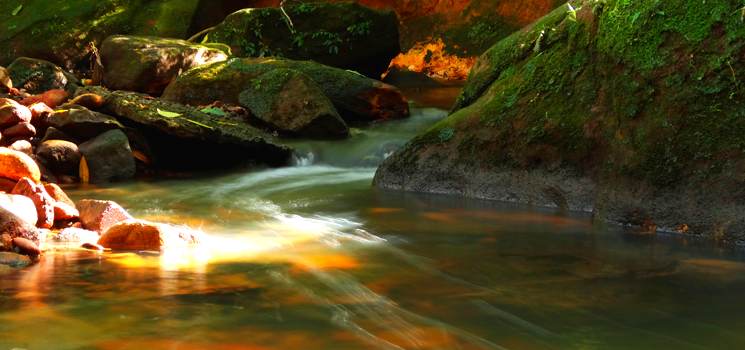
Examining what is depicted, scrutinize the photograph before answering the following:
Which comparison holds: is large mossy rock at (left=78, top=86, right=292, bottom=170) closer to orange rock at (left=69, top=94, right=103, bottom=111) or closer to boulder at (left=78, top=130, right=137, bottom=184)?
orange rock at (left=69, top=94, right=103, bottom=111)

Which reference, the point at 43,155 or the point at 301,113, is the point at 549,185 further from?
the point at 43,155

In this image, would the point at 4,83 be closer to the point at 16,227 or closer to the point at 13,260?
the point at 16,227

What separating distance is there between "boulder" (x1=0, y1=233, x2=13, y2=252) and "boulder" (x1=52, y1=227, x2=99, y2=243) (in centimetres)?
48

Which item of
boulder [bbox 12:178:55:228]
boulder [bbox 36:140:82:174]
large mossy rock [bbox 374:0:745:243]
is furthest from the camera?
boulder [bbox 36:140:82:174]

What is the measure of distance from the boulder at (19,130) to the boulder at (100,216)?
A: 3.20m

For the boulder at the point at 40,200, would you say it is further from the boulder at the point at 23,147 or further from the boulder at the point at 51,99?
the boulder at the point at 51,99

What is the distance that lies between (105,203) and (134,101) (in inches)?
145

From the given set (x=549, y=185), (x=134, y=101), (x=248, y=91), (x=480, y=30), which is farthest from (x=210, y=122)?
(x=480, y=30)

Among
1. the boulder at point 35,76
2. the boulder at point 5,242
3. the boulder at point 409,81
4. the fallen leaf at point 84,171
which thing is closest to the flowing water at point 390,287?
the boulder at point 5,242

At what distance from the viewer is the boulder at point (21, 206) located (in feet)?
14.1

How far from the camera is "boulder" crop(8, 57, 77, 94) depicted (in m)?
10.1

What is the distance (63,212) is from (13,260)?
3.95 ft

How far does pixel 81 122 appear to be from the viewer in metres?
7.27

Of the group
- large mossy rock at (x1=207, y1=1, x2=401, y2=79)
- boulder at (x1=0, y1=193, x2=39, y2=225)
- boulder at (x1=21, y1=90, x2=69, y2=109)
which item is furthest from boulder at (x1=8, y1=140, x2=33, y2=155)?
large mossy rock at (x1=207, y1=1, x2=401, y2=79)
